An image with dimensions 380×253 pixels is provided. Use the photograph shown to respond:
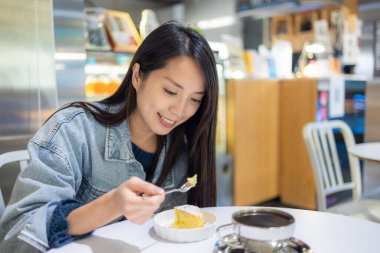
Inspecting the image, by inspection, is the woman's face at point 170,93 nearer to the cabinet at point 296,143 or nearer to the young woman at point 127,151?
the young woman at point 127,151

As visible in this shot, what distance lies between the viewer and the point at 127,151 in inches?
50.2

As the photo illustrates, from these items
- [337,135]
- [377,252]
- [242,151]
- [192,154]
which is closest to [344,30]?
[337,135]

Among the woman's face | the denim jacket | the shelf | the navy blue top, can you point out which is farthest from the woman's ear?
the shelf

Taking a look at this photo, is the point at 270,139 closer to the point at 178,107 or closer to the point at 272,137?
the point at 272,137

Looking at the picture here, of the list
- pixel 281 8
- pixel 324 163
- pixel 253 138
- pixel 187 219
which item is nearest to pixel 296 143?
pixel 253 138

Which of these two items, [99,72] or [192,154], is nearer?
[192,154]

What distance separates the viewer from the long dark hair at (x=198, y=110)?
49.4 inches

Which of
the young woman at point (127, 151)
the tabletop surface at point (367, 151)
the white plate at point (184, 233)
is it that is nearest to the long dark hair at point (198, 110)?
the young woman at point (127, 151)

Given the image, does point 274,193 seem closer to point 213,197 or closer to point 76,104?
point 213,197

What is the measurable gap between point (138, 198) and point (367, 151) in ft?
5.80

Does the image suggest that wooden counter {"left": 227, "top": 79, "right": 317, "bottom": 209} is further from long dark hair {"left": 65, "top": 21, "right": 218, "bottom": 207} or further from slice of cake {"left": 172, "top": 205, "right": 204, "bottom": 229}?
slice of cake {"left": 172, "top": 205, "right": 204, "bottom": 229}

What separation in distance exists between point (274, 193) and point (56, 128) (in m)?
3.38

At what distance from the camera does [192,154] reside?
1.40m

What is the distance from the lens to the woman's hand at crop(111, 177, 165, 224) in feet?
2.70
